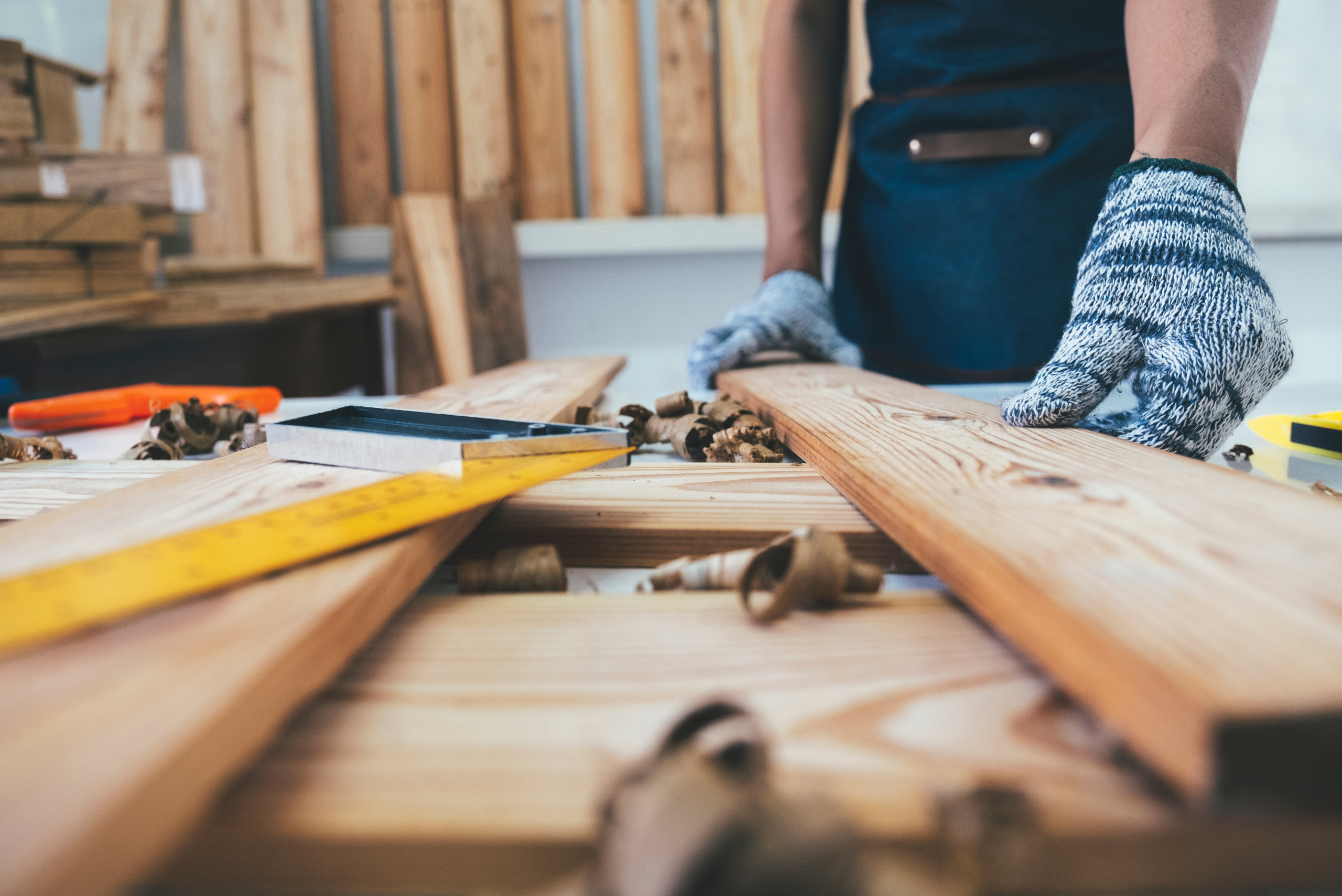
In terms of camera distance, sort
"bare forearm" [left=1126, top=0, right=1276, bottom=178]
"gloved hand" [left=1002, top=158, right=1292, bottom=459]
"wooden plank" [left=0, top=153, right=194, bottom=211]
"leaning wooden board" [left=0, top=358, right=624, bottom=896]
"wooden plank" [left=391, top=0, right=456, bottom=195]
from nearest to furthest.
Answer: "leaning wooden board" [left=0, top=358, right=624, bottom=896] → "gloved hand" [left=1002, top=158, right=1292, bottom=459] → "bare forearm" [left=1126, top=0, right=1276, bottom=178] → "wooden plank" [left=0, top=153, right=194, bottom=211] → "wooden plank" [left=391, top=0, right=456, bottom=195]

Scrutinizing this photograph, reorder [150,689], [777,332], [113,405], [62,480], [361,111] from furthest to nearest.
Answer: [361,111]
[777,332]
[113,405]
[62,480]
[150,689]

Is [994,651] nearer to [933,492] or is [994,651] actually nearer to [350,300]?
[933,492]

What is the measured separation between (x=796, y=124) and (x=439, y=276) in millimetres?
1589

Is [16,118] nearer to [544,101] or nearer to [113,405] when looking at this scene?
[113,405]

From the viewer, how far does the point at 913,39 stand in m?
1.86

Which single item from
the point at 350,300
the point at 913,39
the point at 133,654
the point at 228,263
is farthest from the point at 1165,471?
the point at 228,263

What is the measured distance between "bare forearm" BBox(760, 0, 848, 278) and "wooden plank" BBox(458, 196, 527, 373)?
1.42 meters

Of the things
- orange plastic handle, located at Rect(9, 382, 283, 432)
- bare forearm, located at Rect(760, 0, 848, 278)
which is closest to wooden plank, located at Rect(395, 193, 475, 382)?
bare forearm, located at Rect(760, 0, 848, 278)

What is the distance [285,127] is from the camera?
3.21 meters

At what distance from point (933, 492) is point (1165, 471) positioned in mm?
203

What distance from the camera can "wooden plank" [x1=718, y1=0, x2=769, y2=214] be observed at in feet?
10.3

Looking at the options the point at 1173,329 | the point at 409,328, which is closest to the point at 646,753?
the point at 1173,329

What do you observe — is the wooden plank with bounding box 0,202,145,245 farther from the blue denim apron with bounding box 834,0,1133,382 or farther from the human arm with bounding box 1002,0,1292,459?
the human arm with bounding box 1002,0,1292,459

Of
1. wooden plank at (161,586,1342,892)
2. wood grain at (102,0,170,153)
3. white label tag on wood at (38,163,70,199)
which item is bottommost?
wooden plank at (161,586,1342,892)
